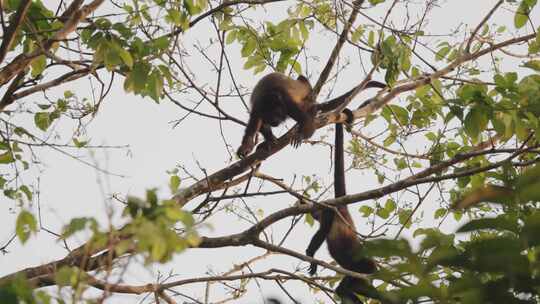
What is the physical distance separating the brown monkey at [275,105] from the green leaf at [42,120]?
1950 mm

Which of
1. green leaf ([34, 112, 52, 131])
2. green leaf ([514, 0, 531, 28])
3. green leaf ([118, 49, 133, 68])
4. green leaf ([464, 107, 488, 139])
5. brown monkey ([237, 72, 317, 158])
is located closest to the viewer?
green leaf ([118, 49, 133, 68])

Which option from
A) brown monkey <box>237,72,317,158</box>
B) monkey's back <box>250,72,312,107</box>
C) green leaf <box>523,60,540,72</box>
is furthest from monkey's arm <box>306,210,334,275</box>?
green leaf <box>523,60,540,72</box>

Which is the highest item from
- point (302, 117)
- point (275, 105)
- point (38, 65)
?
point (275, 105)

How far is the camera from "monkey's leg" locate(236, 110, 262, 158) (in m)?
6.09

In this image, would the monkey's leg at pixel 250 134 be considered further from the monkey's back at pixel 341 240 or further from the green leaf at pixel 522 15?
the green leaf at pixel 522 15

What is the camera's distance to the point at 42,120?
4590 millimetres

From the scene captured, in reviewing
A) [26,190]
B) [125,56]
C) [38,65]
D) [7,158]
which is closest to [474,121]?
[125,56]

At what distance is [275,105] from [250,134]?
420 millimetres

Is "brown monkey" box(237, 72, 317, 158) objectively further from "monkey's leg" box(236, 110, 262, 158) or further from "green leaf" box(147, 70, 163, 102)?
"green leaf" box(147, 70, 163, 102)

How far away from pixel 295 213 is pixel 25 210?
217 centimetres

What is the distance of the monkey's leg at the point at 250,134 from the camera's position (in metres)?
6.09

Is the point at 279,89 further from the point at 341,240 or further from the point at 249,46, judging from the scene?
the point at 341,240

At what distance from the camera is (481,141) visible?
4488 millimetres

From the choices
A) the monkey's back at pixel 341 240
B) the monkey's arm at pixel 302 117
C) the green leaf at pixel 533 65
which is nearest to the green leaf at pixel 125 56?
the green leaf at pixel 533 65
